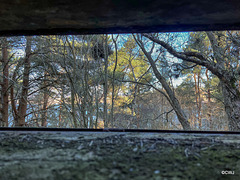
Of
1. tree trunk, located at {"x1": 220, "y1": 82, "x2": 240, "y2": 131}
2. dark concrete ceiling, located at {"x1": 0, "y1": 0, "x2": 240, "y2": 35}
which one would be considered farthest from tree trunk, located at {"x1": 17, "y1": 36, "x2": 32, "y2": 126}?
tree trunk, located at {"x1": 220, "y1": 82, "x2": 240, "y2": 131}

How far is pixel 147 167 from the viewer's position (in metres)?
0.50

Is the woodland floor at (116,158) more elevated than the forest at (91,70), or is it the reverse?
the forest at (91,70)

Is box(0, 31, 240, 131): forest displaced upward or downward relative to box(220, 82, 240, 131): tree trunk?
upward

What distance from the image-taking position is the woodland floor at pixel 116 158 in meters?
0.46

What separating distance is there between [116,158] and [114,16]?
0.97 m

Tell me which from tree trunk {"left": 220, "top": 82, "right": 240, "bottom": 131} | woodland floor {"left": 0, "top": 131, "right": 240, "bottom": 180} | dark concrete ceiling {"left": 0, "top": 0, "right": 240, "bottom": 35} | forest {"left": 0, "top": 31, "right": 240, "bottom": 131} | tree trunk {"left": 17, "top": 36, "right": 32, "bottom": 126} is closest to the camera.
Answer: woodland floor {"left": 0, "top": 131, "right": 240, "bottom": 180}

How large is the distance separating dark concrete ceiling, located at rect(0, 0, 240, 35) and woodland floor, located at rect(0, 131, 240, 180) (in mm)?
856

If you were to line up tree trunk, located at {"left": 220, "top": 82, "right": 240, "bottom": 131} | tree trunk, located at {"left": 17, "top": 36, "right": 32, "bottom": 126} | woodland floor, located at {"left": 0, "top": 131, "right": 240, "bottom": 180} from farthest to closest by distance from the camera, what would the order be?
tree trunk, located at {"left": 17, "top": 36, "right": 32, "bottom": 126} → tree trunk, located at {"left": 220, "top": 82, "right": 240, "bottom": 131} → woodland floor, located at {"left": 0, "top": 131, "right": 240, "bottom": 180}

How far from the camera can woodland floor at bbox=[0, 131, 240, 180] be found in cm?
46

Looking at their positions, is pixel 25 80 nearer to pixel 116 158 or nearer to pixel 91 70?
pixel 91 70

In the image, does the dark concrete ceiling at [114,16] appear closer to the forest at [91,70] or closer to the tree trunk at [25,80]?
the forest at [91,70]

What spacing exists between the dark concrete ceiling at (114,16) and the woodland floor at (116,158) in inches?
33.7

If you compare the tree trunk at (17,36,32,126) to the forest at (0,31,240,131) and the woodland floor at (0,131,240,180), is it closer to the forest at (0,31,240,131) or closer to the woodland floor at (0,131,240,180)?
the forest at (0,31,240,131)

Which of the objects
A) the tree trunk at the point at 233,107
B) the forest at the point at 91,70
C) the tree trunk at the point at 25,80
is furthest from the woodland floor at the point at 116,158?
the tree trunk at the point at 25,80
